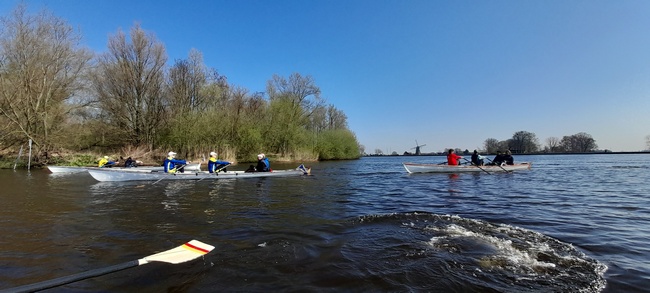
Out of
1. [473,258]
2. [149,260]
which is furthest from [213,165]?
[473,258]

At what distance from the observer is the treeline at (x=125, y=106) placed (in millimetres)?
24750

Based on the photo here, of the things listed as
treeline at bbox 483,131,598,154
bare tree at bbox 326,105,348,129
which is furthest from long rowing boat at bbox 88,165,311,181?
treeline at bbox 483,131,598,154

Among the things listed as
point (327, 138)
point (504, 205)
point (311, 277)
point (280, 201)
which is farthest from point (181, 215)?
point (327, 138)

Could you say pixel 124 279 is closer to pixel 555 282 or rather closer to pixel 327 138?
pixel 555 282

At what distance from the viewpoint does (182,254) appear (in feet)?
12.8

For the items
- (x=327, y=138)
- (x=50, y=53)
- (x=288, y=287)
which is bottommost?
(x=288, y=287)

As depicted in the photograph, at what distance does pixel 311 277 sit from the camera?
389 cm

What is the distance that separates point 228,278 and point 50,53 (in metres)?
31.5

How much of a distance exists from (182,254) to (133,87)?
107 feet

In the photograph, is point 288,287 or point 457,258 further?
point 457,258

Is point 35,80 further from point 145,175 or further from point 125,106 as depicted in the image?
point 145,175

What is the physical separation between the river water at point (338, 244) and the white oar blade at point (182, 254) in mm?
275

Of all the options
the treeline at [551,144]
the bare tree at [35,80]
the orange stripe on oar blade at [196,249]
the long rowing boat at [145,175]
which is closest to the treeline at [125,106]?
the bare tree at [35,80]

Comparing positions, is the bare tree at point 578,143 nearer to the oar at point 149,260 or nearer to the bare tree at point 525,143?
the bare tree at point 525,143
